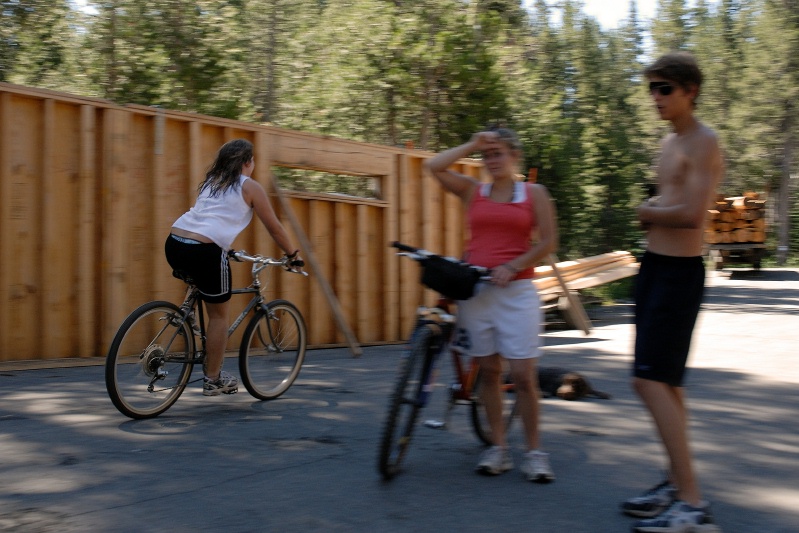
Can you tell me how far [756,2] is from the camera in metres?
41.3

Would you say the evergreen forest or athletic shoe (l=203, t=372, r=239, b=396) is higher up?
the evergreen forest

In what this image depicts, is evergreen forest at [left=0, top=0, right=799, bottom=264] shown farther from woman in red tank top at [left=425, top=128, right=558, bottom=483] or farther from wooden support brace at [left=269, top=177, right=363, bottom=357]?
woman in red tank top at [left=425, top=128, right=558, bottom=483]

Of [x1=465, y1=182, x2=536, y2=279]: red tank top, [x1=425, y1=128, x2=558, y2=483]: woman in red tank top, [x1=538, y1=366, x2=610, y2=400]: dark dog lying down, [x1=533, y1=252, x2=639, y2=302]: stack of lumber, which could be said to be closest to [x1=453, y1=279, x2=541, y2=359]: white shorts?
[x1=425, y1=128, x2=558, y2=483]: woman in red tank top

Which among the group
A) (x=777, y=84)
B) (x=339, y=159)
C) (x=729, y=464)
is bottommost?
(x=729, y=464)

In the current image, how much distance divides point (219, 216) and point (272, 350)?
1251 millimetres

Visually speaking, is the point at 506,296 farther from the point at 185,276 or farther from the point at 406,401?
the point at 185,276

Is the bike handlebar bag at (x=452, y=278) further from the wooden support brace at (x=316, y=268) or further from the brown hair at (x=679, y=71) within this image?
the wooden support brace at (x=316, y=268)

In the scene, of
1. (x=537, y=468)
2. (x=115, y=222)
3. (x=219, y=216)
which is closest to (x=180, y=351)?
(x=219, y=216)

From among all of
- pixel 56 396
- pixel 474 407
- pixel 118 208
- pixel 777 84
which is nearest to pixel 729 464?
pixel 474 407

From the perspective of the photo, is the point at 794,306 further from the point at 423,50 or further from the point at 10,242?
the point at 10,242

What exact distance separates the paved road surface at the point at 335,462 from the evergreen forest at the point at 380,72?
8.85m

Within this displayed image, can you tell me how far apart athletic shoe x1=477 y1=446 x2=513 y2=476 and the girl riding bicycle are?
2219mm

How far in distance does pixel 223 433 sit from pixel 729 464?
3015 millimetres

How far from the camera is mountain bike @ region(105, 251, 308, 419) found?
5629 millimetres
